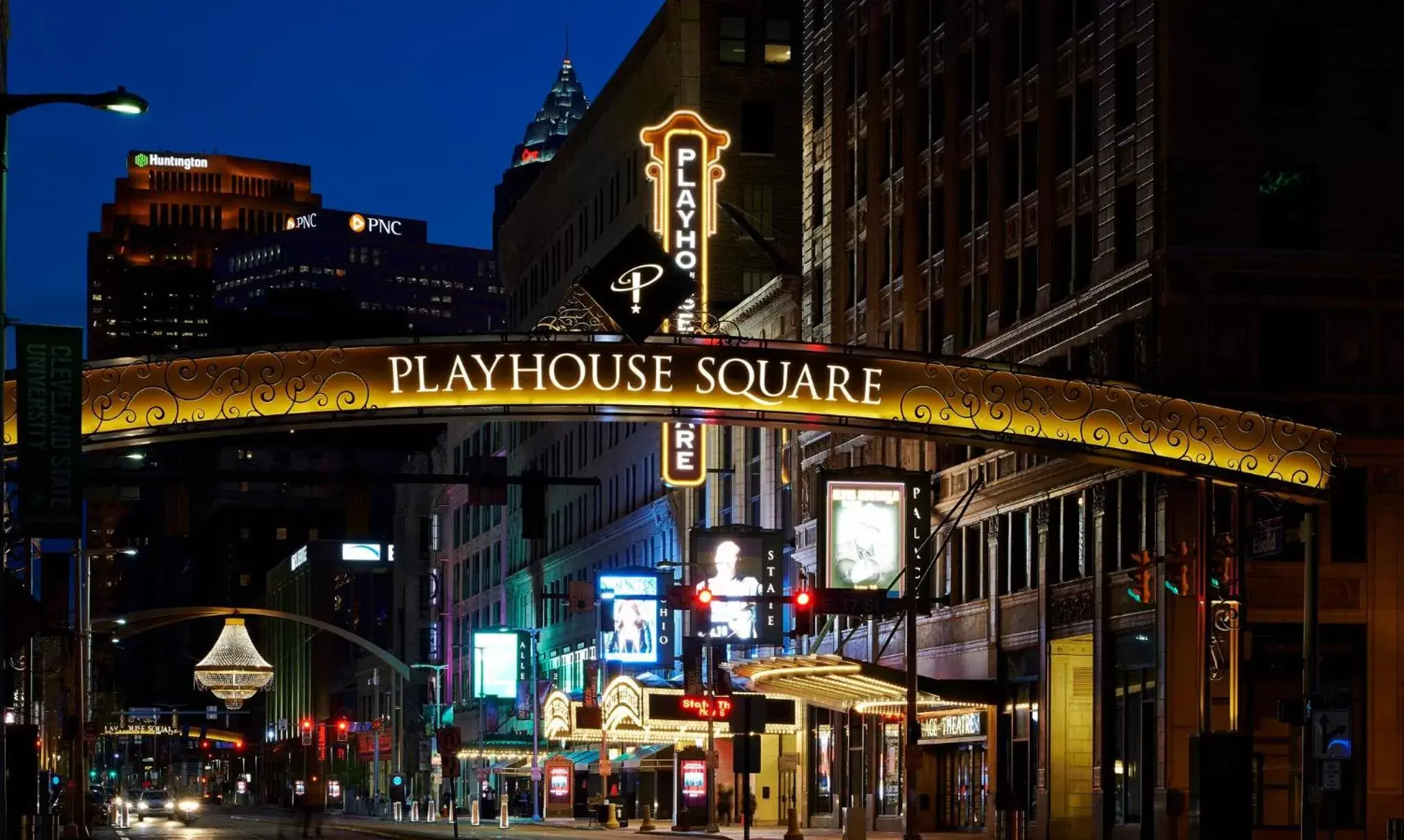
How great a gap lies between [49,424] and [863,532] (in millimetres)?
33434

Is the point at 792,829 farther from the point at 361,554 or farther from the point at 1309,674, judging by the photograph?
the point at 361,554

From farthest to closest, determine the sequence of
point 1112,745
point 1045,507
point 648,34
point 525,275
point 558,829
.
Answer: point 525,275, point 648,34, point 558,829, point 1045,507, point 1112,745

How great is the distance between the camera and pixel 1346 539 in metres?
47.7

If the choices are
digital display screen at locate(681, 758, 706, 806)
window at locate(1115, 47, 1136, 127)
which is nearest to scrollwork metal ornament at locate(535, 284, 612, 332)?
window at locate(1115, 47, 1136, 127)

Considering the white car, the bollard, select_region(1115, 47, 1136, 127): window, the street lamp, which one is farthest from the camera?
the white car

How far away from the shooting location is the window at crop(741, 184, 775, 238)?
311 feet

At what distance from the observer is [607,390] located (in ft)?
113

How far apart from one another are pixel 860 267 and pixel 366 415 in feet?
123

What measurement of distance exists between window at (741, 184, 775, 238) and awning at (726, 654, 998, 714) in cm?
3343

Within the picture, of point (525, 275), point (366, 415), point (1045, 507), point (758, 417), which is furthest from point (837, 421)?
point (525, 275)

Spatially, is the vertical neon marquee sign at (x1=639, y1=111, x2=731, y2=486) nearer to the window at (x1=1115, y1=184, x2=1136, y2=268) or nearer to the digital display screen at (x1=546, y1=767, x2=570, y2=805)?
the window at (x1=1115, y1=184, x2=1136, y2=268)

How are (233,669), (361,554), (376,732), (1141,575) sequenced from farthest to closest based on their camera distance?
1. (361,554)
2. (376,732)
3. (233,669)
4. (1141,575)

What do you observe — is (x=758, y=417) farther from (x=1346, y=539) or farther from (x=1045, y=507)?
(x=1045, y=507)

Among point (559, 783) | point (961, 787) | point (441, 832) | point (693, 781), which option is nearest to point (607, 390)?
point (961, 787)
